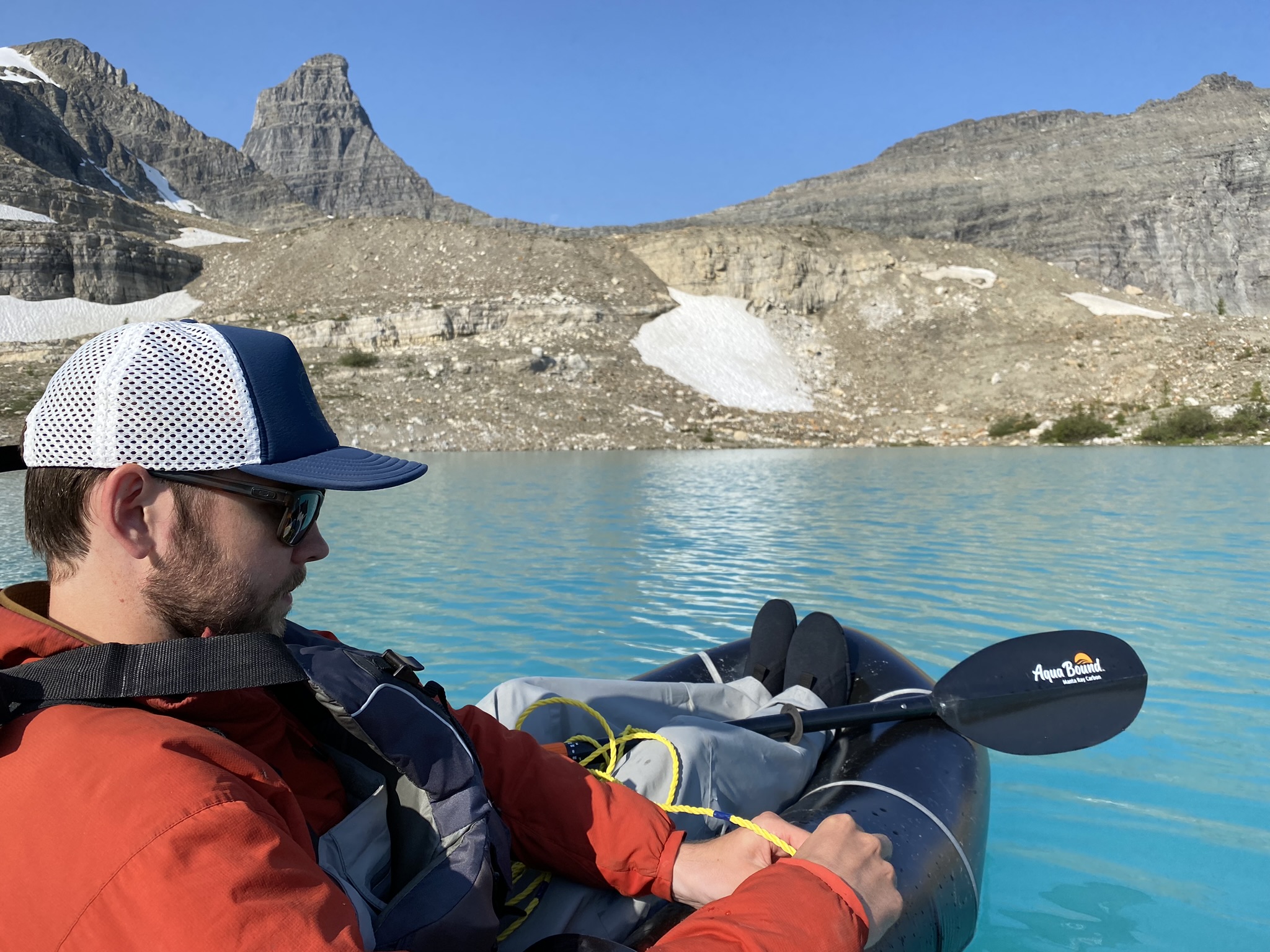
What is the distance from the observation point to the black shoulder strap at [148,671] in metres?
1.16

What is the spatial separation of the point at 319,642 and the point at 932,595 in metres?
6.60

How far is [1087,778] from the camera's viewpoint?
A: 4121 millimetres

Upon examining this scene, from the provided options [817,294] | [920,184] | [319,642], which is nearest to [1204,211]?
[920,184]

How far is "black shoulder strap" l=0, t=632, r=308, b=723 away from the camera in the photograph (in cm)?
116

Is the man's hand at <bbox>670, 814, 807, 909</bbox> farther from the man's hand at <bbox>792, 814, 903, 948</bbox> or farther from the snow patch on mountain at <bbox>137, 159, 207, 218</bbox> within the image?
the snow patch on mountain at <bbox>137, 159, 207, 218</bbox>

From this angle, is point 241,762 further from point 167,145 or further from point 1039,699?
point 167,145

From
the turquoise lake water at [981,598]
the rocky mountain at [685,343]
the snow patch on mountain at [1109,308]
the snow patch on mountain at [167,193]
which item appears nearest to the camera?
the turquoise lake water at [981,598]

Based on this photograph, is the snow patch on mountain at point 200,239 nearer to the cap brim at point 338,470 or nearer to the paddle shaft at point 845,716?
the paddle shaft at point 845,716

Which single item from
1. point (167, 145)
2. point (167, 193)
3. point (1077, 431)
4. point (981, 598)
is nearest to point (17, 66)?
point (167, 145)

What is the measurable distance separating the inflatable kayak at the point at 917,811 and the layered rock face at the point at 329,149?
435 ft

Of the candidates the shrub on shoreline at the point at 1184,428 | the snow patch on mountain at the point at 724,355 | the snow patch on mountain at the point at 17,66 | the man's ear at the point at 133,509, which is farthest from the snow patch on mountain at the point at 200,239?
the snow patch on mountain at the point at 17,66

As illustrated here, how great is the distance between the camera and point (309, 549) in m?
1.54

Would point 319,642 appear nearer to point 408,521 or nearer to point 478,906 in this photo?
point 478,906

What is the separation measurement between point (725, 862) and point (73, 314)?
40921 mm
